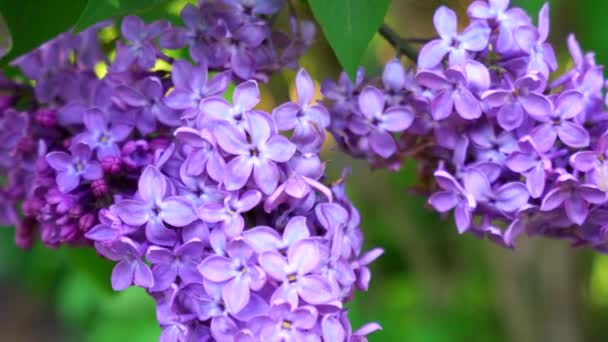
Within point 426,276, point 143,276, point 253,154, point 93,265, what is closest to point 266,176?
point 253,154

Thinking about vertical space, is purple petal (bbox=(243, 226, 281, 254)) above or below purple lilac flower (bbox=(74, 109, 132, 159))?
below

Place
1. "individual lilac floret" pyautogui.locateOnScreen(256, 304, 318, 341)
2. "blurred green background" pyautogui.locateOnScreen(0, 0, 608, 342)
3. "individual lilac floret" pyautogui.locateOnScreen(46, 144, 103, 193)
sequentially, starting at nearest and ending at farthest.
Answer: "individual lilac floret" pyautogui.locateOnScreen(256, 304, 318, 341) → "individual lilac floret" pyautogui.locateOnScreen(46, 144, 103, 193) → "blurred green background" pyautogui.locateOnScreen(0, 0, 608, 342)

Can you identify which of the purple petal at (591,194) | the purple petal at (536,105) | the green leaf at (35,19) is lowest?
the purple petal at (591,194)

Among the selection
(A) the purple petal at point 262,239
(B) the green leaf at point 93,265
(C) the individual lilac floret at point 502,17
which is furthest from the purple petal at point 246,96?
(B) the green leaf at point 93,265

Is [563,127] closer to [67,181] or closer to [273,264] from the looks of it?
[273,264]

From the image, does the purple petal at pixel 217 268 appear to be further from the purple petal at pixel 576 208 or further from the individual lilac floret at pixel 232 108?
the purple petal at pixel 576 208

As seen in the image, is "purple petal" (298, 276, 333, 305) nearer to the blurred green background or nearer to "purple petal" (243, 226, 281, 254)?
"purple petal" (243, 226, 281, 254)

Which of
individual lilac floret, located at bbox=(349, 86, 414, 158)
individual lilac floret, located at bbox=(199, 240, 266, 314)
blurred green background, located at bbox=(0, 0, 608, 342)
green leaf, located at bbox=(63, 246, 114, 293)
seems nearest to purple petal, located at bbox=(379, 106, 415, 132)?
individual lilac floret, located at bbox=(349, 86, 414, 158)
